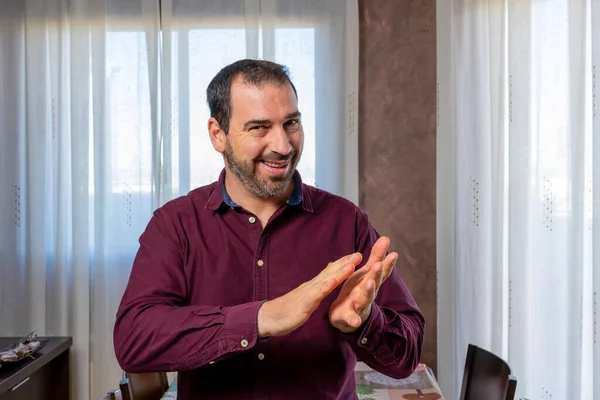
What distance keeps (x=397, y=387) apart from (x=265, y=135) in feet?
3.89

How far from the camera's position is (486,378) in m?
2.00

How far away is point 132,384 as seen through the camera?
218cm

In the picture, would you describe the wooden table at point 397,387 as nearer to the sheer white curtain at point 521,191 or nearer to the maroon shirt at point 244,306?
the sheer white curtain at point 521,191

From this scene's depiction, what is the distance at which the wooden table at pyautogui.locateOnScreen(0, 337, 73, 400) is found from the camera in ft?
8.33

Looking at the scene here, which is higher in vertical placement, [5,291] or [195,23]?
[195,23]

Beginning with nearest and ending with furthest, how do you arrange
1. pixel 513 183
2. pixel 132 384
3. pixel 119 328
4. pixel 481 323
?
1. pixel 119 328
2. pixel 132 384
3. pixel 513 183
4. pixel 481 323

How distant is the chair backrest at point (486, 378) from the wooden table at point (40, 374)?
171 cm

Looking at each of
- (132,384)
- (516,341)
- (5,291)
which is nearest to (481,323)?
(516,341)

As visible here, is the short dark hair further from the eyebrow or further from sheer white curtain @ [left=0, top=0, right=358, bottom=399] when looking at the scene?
sheer white curtain @ [left=0, top=0, right=358, bottom=399]

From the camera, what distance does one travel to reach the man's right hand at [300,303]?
40.7 inches

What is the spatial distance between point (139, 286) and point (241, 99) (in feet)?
1.39

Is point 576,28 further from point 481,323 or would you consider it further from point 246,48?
point 246,48

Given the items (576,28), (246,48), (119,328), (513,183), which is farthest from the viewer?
(246,48)

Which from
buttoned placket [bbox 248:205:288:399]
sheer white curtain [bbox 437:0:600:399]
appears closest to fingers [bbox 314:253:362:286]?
buttoned placket [bbox 248:205:288:399]
